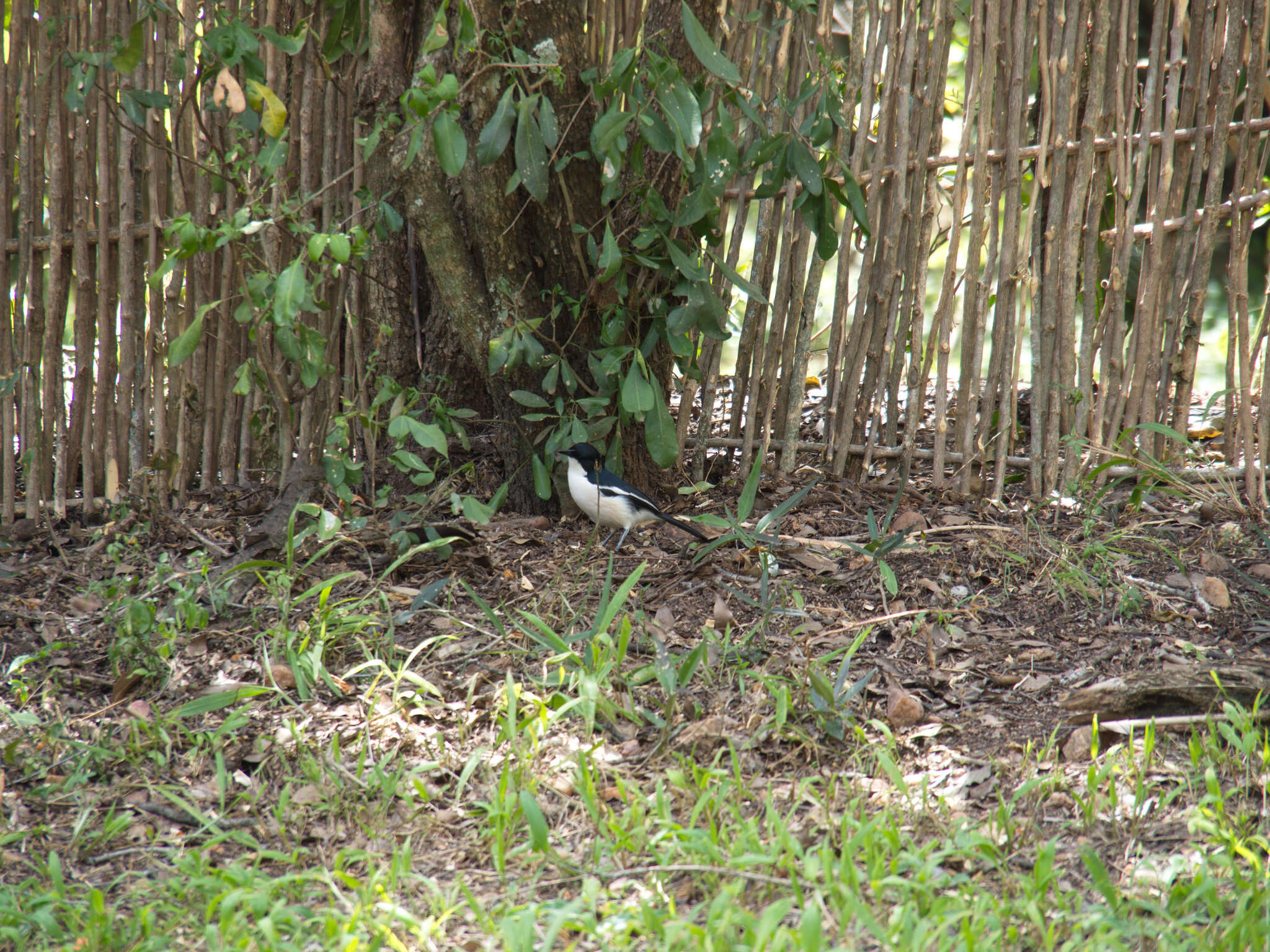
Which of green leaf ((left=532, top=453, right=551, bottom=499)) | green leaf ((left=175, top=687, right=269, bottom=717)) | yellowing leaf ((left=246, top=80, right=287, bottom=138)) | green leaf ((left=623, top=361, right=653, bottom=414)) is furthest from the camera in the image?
green leaf ((left=532, top=453, right=551, bottom=499))

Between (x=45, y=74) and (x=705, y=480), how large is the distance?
2.90m

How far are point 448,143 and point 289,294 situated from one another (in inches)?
24.1

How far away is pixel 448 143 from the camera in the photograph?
2814 millimetres

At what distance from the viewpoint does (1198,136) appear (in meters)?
3.81

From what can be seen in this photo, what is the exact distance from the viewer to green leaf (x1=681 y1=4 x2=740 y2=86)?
8.82ft

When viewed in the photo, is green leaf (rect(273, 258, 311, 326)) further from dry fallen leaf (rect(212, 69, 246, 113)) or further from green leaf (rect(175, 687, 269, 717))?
green leaf (rect(175, 687, 269, 717))

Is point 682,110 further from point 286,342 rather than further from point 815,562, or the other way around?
point 815,562

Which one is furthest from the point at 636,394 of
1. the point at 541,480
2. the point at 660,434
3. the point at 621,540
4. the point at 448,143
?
the point at 448,143

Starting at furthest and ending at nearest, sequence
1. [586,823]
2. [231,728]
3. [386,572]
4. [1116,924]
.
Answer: [386,572] < [231,728] < [586,823] < [1116,924]

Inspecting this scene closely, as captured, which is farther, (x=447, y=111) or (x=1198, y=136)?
(x=1198, y=136)

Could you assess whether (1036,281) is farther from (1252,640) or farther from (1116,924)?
(1116,924)

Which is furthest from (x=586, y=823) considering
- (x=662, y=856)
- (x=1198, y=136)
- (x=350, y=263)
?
(x=1198, y=136)

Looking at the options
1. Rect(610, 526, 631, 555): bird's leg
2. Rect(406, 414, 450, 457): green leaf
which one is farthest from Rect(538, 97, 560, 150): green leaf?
Rect(610, 526, 631, 555): bird's leg

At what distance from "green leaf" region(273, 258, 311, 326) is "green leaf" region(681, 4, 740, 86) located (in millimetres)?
1254
